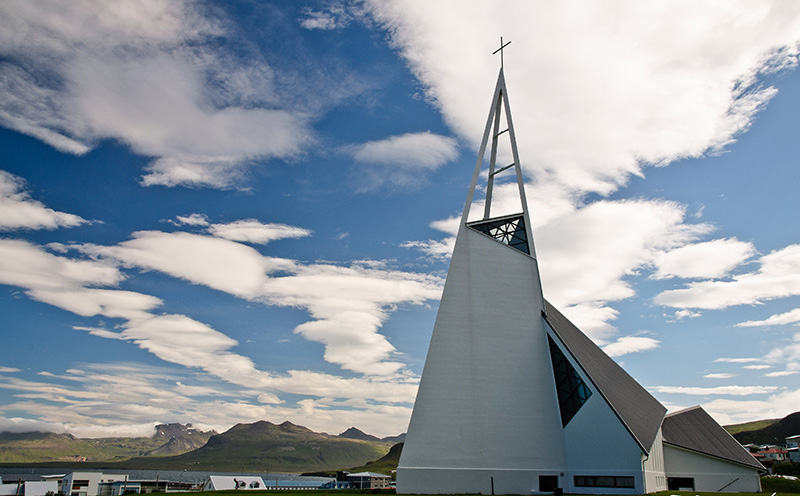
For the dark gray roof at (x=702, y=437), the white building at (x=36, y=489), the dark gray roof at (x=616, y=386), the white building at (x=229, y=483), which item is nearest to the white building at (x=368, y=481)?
the white building at (x=229, y=483)

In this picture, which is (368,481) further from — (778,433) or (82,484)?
(778,433)

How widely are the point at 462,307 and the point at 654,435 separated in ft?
46.5

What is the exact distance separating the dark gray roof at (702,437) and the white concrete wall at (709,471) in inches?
16.3

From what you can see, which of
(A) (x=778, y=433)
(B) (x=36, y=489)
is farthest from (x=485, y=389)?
(A) (x=778, y=433)

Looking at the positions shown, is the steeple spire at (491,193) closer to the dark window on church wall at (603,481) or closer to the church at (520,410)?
the church at (520,410)

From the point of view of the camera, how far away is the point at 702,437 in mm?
41594

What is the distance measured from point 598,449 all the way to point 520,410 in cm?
484

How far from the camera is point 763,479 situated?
45844 millimetres

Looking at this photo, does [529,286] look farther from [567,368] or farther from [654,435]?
[654,435]

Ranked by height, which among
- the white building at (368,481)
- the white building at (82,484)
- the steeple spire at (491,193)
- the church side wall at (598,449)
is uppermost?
the steeple spire at (491,193)

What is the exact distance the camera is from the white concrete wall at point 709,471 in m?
36.8

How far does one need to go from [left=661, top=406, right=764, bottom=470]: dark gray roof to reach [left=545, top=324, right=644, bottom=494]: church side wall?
9123 millimetres

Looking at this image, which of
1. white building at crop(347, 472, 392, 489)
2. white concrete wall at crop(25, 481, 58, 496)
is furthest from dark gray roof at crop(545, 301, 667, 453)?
white concrete wall at crop(25, 481, 58, 496)

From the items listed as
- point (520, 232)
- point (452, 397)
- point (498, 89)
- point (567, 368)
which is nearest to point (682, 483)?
point (567, 368)
